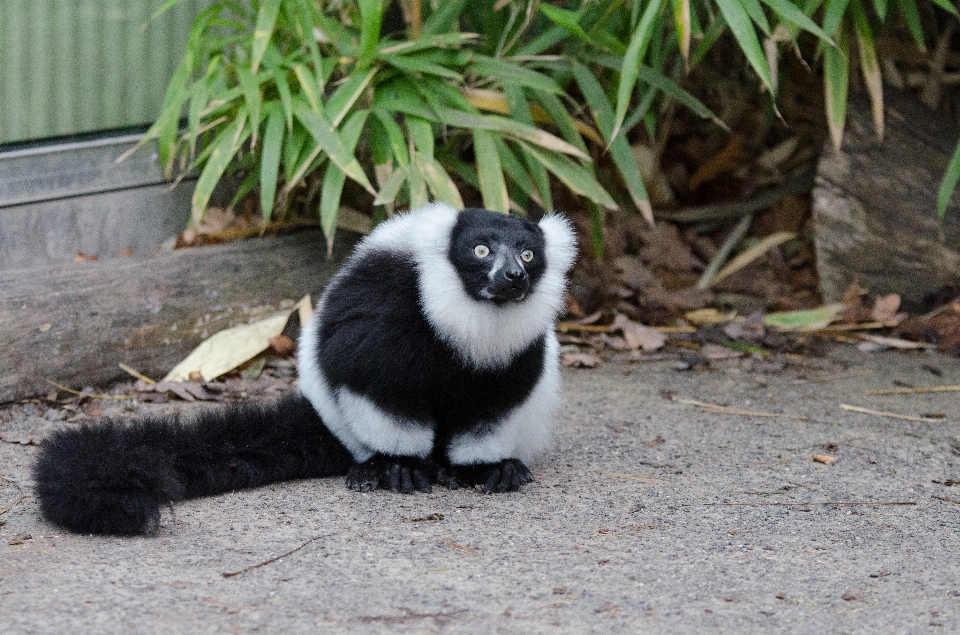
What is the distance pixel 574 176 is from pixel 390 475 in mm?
1743

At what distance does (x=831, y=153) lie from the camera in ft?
18.2

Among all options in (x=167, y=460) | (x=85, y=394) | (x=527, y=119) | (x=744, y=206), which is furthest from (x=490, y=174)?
(x=744, y=206)

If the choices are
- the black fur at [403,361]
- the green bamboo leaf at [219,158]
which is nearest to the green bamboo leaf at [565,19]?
the green bamboo leaf at [219,158]

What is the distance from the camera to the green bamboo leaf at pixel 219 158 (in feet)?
14.3

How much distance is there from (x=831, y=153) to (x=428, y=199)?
2.21 m

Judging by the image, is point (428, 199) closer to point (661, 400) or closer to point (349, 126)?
point (349, 126)

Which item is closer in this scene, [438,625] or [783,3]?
[438,625]

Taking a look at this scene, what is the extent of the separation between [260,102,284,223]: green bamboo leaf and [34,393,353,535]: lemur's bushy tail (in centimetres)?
100

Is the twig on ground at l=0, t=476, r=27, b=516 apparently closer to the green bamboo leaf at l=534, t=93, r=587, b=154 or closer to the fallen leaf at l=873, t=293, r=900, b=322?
Result: the green bamboo leaf at l=534, t=93, r=587, b=154

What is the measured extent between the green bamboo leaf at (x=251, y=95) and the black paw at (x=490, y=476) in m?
1.56

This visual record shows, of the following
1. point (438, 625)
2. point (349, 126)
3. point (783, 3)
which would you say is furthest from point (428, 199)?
point (438, 625)

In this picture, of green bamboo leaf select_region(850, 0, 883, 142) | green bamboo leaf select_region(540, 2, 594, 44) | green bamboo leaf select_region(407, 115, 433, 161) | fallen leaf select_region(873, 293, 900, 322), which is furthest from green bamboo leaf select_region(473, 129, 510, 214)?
fallen leaf select_region(873, 293, 900, 322)

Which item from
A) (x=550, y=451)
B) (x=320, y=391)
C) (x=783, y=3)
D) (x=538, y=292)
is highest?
(x=783, y=3)

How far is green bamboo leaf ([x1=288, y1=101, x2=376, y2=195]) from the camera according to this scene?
4.14 m
